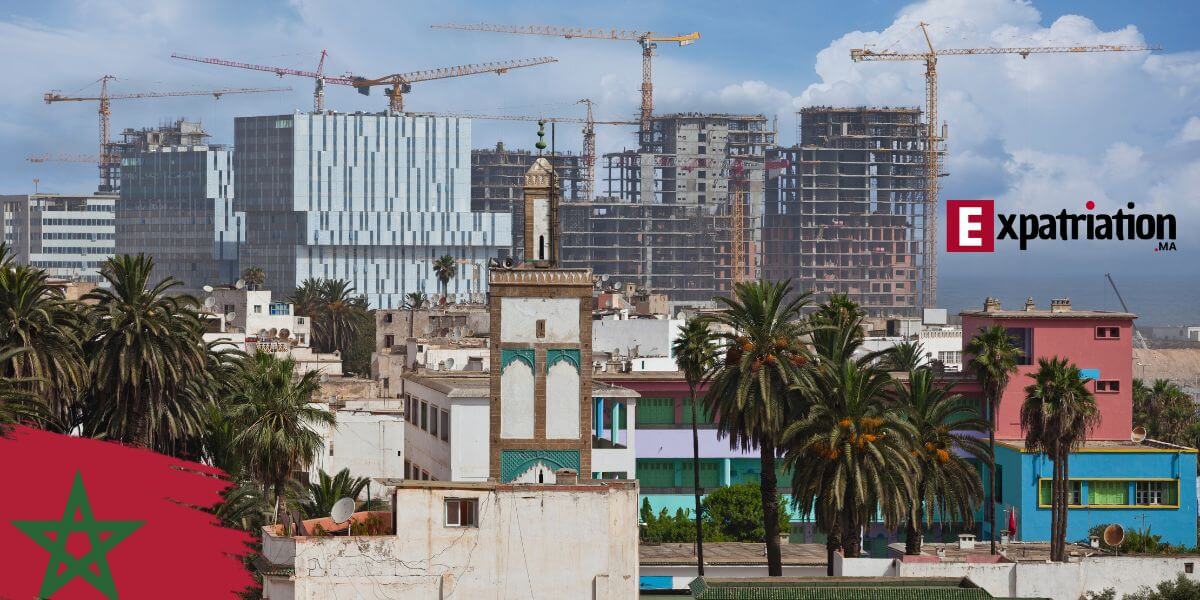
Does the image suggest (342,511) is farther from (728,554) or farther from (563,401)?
(728,554)

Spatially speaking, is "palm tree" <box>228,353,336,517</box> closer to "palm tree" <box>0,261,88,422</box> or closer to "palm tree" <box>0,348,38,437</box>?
"palm tree" <box>0,348,38,437</box>

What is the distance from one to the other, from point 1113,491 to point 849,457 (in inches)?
1217

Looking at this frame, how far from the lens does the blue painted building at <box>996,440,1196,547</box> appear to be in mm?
92188

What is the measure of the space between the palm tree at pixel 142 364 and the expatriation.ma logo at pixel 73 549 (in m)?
12.9

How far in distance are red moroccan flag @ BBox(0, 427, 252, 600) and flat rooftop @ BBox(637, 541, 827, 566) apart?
28.1 meters

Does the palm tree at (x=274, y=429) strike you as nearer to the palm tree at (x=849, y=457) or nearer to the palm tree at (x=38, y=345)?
the palm tree at (x=38, y=345)

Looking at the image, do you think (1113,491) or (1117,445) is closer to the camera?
(1113,491)

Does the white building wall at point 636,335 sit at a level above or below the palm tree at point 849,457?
above

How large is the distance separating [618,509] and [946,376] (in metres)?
49.9

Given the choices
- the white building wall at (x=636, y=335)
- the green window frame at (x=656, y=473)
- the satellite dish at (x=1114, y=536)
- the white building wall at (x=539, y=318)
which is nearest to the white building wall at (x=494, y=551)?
the white building wall at (x=539, y=318)

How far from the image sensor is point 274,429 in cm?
6550

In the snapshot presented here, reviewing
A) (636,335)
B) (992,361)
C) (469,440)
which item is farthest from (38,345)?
(636,335)

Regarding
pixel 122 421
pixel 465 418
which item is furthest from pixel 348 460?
pixel 122 421

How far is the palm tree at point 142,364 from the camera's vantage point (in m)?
72.9
